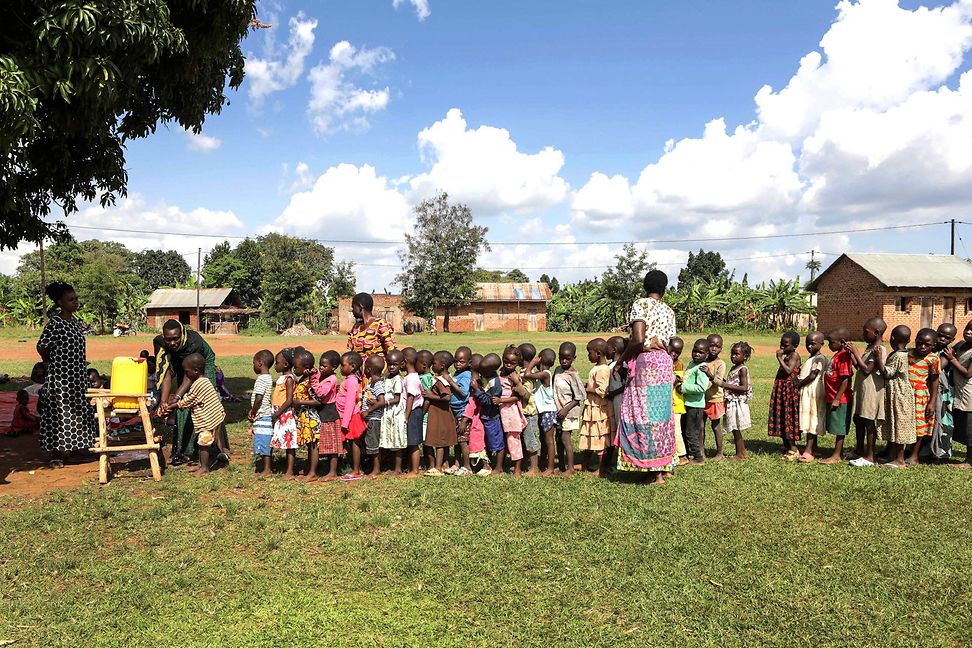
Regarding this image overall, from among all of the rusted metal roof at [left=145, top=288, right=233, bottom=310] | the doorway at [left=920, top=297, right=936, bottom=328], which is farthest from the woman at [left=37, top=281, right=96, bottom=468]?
the rusted metal roof at [left=145, top=288, right=233, bottom=310]

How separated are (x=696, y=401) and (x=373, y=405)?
11.8 feet

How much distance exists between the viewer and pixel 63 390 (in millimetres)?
7125

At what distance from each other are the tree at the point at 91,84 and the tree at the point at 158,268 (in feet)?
227

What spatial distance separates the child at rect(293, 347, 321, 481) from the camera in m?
6.57

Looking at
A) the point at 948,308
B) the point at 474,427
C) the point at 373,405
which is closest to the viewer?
the point at 373,405

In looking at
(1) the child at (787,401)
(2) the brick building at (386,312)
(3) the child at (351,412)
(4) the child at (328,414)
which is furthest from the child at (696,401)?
(2) the brick building at (386,312)

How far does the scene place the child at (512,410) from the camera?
6.50m

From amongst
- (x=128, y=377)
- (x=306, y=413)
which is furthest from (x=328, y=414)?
(x=128, y=377)

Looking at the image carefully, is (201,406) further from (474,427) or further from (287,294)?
(287,294)

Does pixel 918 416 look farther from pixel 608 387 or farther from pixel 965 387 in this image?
pixel 608 387

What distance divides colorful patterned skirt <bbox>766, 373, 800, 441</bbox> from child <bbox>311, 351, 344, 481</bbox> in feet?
16.7

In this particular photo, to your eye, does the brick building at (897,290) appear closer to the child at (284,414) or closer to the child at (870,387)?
the child at (870,387)

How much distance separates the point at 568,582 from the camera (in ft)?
13.3

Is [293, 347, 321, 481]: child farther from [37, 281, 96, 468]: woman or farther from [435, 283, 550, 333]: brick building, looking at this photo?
[435, 283, 550, 333]: brick building
